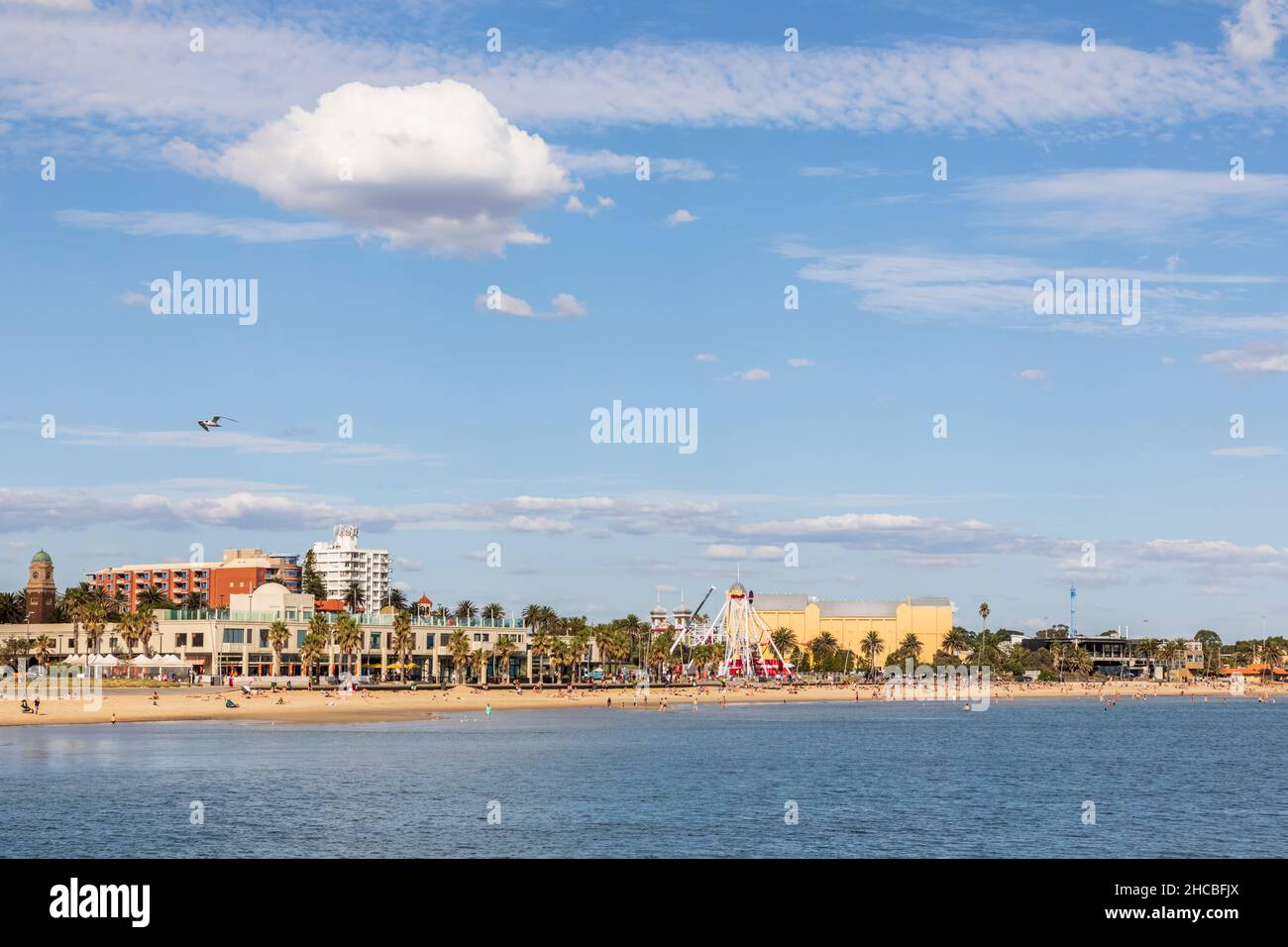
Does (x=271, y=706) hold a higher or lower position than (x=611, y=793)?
lower

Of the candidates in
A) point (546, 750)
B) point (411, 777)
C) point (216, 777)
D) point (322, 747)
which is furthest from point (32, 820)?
point (546, 750)

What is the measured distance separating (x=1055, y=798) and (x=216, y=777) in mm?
53538

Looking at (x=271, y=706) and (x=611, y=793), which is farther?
(x=271, y=706)

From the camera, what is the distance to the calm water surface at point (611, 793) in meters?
61.0

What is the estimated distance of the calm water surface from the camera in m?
61.0

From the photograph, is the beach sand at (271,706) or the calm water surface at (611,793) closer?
the calm water surface at (611,793)

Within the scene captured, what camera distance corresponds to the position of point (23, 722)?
5143 inches

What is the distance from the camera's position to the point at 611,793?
80.1 meters

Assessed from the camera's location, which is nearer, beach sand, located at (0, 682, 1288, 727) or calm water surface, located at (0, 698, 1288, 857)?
calm water surface, located at (0, 698, 1288, 857)
